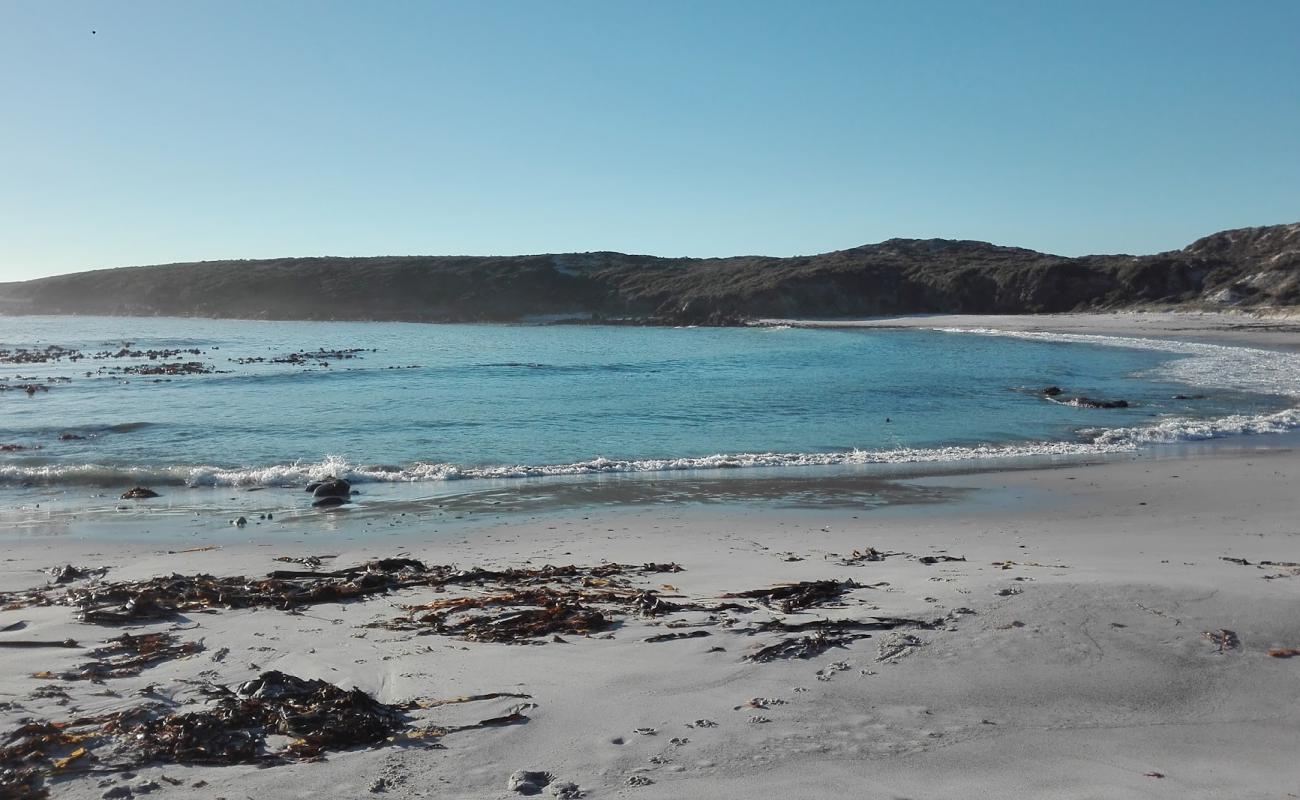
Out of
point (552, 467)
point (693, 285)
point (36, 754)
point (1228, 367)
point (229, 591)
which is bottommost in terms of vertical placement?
point (552, 467)

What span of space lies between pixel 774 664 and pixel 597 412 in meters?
16.0

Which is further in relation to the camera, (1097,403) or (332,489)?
(1097,403)

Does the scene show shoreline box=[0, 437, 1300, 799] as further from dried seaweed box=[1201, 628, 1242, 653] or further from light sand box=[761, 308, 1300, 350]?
light sand box=[761, 308, 1300, 350]

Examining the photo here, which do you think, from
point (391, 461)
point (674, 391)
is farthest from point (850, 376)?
point (391, 461)

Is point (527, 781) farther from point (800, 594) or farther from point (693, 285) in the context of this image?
point (693, 285)

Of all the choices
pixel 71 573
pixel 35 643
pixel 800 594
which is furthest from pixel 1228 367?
pixel 35 643

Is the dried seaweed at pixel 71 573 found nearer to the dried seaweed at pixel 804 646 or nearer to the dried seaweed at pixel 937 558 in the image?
the dried seaweed at pixel 804 646

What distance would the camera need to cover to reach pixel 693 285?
92.2 meters

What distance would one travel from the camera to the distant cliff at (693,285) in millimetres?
71000

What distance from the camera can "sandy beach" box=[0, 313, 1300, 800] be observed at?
370 centimetres

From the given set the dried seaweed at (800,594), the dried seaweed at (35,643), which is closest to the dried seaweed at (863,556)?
the dried seaweed at (800,594)

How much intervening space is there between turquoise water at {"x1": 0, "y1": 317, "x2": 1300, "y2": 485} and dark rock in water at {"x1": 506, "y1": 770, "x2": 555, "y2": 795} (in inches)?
390

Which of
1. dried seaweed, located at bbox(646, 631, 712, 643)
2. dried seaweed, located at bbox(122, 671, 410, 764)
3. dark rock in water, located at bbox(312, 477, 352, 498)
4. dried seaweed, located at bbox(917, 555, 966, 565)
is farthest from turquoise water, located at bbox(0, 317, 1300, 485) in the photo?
dried seaweed, located at bbox(122, 671, 410, 764)

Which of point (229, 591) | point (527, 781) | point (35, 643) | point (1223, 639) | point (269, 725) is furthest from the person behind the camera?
point (229, 591)
